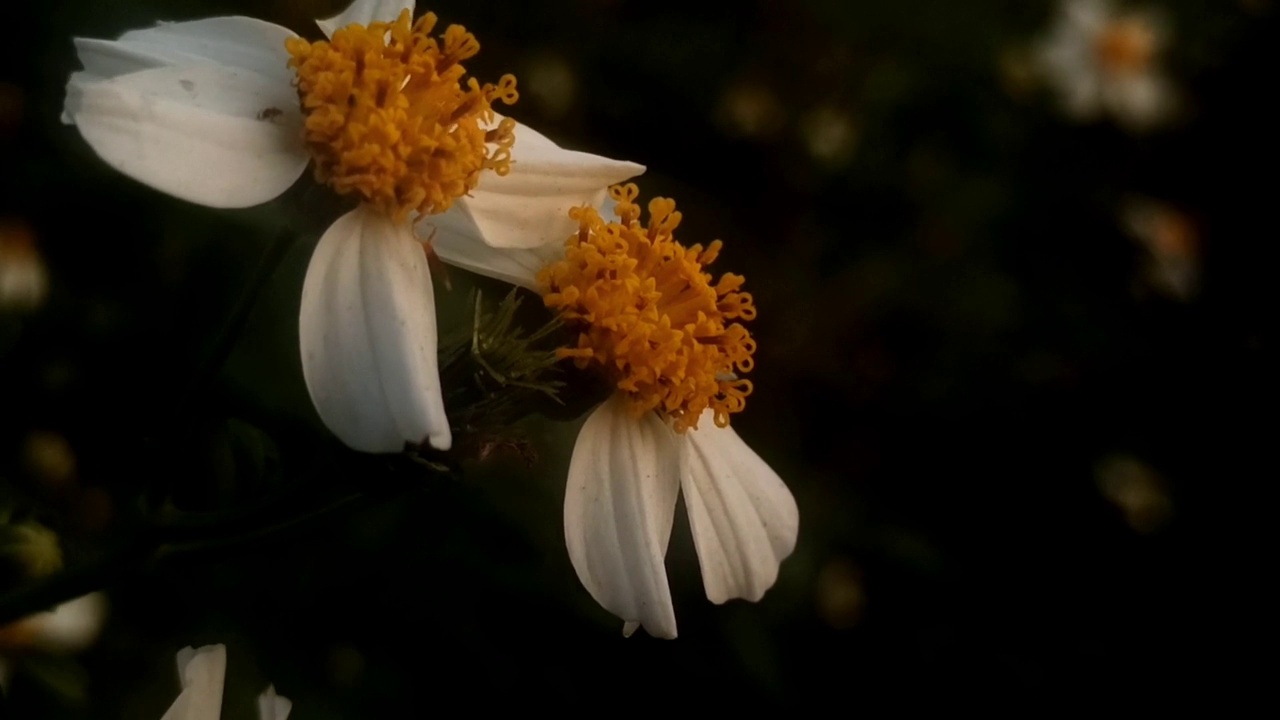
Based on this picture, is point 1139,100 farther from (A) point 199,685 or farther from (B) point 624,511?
(A) point 199,685

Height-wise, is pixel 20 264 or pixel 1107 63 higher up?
pixel 1107 63

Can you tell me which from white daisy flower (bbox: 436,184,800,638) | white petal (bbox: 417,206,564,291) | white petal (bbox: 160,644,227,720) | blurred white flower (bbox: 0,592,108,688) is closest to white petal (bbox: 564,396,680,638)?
white daisy flower (bbox: 436,184,800,638)

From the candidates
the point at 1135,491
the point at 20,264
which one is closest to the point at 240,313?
the point at 20,264

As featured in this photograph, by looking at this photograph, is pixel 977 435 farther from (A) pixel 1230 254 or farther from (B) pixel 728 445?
(B) pixel 728 445

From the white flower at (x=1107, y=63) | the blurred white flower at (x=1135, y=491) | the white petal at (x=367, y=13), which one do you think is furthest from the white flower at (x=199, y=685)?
the white flower at (x=1107, y=63)

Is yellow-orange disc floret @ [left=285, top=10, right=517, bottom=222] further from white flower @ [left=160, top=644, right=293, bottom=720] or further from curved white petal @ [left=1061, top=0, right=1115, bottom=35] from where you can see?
curved white petal @ [left=1061, top=0, right=1115, bottom=35]

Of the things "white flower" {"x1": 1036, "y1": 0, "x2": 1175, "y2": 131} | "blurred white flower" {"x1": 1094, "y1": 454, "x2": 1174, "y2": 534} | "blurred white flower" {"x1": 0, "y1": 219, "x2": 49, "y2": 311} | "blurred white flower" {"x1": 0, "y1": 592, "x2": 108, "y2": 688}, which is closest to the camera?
"blurred white flower" {"x1": 0, "y1": 592, "x2": 108, "y2": 688}
